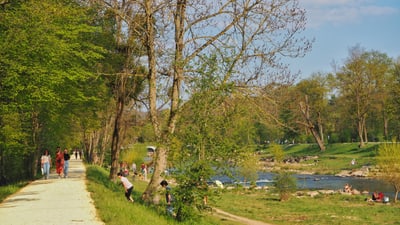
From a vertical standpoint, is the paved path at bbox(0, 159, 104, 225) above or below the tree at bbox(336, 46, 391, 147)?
below

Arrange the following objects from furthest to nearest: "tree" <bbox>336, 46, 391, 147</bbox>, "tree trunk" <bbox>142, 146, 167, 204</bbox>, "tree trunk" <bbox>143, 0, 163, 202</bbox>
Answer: "tree" <bbox>336, 46, 391, 147</bbox>, "tree trunk" <bbox>143, 0, 163, 202</bbox>, "tree trunk" <bbox>142, 146, 167, 204</bbox>

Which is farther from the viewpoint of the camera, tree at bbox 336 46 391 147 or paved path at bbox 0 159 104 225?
tree at bbox 336 46 391 147

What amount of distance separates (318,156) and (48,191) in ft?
214

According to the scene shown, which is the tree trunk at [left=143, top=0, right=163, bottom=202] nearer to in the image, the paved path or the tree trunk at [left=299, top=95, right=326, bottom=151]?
the paved path

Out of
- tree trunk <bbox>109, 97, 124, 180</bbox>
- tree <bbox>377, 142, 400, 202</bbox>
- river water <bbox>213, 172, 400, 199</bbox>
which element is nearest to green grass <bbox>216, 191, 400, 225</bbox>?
tree <bbox>377, 142, 400, 202</bbox>

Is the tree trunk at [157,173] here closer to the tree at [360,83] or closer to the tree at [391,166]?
the tree at [391,166]

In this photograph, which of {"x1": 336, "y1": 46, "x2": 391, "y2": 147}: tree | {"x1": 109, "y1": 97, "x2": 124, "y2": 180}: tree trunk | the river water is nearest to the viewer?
{"x1": 109, "y1": 97, "x2": 124, "y2": 180}: tree trunk

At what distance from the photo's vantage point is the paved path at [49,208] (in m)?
12.8

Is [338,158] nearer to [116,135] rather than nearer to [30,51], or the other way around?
[116,135]

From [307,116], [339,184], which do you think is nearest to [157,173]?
[339,184]

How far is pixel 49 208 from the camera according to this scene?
15.2 meters

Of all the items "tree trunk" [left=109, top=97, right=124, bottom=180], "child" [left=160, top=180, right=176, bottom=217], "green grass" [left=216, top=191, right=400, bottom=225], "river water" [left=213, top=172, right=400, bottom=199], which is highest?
"tree trunk" [left=109, top=97, right=124, bottom=180]

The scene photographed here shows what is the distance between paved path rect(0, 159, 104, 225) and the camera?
12.8 m

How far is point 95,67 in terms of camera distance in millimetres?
26641
